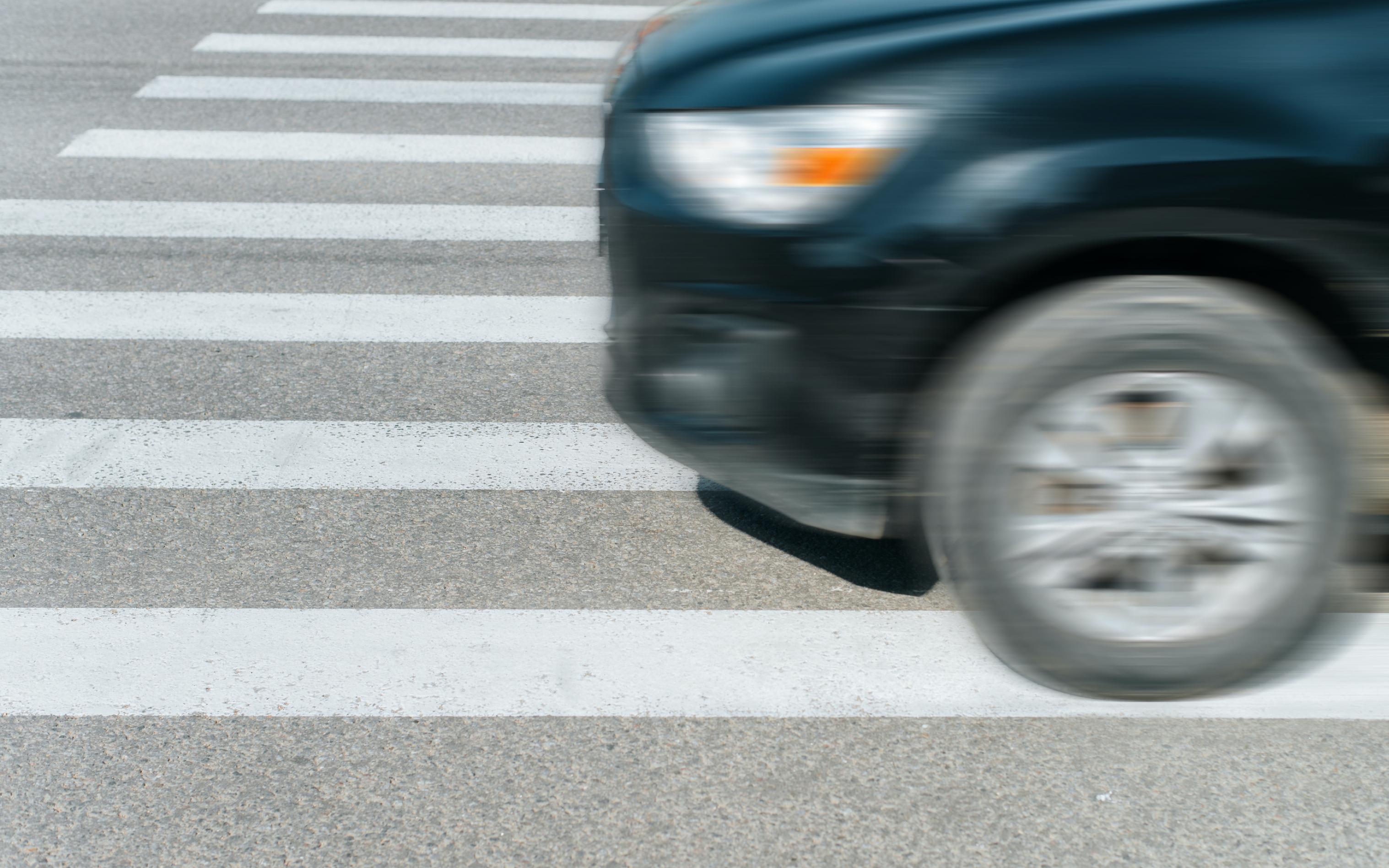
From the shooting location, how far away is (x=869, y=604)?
331 centimetres

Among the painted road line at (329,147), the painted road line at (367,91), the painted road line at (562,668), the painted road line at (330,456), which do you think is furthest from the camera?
the painted road line at (367,91)

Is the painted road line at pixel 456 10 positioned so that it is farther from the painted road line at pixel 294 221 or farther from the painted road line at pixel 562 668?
the painted road line at pixel 562 668

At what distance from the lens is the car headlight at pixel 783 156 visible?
103 inches

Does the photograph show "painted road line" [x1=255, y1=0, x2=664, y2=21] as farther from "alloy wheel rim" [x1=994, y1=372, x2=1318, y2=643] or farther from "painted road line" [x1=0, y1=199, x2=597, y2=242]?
"alloy wheel rim" [x1=994, y1=372, x2=1318, y2=643]

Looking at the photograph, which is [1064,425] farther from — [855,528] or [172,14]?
[172,14]

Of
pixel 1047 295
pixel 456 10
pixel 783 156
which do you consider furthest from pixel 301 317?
pixel 456 10

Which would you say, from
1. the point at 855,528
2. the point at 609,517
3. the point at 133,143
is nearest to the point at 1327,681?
the point at 855,528

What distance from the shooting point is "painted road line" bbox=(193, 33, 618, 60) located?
29.3ft

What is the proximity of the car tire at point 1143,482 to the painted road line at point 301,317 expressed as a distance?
2224mm

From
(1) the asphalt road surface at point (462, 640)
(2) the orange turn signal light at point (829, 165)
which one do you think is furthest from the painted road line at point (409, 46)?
(2) the orange turn signal light at point (829, 165)

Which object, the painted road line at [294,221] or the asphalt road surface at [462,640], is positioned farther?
the painted road line at [294,221]

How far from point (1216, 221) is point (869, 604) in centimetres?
121

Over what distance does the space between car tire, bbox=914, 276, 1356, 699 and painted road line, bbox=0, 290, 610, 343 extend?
222cm

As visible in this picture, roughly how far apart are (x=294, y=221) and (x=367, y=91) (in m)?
2.28
